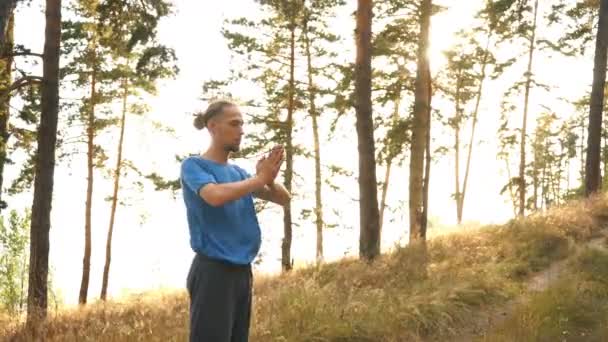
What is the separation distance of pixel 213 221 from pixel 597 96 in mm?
14761

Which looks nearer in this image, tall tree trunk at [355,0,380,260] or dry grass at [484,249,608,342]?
dry grass at [484,249,608,342]

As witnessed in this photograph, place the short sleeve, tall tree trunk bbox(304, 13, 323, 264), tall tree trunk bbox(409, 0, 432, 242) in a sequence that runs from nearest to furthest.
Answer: the short sleeve
tall tree trunk bbox(409, 0, 432, 242)
tall tree trunk bbox(304, 13, 323, 264)

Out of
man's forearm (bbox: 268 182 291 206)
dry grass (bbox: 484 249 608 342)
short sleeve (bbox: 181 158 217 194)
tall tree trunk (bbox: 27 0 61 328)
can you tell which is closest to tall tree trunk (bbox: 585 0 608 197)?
dry grass (bbox: 484 249 608 342)

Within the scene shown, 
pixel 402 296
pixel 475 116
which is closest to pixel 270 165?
pixel 402 296

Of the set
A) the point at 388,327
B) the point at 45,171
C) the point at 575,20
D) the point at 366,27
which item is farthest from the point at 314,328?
the point at 575,20

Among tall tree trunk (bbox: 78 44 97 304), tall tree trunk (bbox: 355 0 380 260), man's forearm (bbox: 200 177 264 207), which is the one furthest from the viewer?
tall tree trunk (bbox: 78 44 97 304)

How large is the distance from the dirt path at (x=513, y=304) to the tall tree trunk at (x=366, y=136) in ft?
12.1

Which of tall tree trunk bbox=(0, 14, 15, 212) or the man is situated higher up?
tall tree trunk bbox=(0, 14, 15, 212)

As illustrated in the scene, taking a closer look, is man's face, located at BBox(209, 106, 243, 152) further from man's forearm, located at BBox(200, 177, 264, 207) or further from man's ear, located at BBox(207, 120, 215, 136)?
man's forearm, located at BBox(200, 177, 264, 207)

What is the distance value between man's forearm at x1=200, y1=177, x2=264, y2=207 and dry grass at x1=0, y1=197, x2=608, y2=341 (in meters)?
2.88

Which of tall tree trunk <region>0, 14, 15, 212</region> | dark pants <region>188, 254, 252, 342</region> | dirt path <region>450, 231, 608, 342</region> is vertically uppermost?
tall tree trunk <region>0, 14, 15, 212</region>

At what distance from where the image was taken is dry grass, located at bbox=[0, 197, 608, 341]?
5746 mm

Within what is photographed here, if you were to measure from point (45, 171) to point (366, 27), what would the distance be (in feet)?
22.0

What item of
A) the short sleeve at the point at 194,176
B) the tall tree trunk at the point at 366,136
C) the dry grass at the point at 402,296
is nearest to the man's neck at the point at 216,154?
the short sleeve at the point at 194,176
